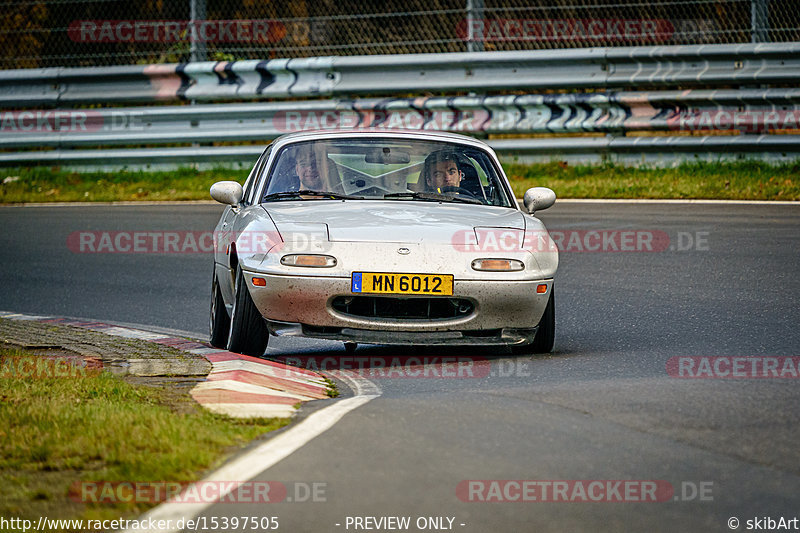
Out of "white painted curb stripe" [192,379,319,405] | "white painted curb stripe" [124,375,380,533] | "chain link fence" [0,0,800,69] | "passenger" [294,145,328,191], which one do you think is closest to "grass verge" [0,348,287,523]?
"white painted curb stripe" [124,375,380,533]

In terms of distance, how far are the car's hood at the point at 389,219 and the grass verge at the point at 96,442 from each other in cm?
154

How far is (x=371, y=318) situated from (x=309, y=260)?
45 centimetres

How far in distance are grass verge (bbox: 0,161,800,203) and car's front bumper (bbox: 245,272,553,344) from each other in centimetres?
794

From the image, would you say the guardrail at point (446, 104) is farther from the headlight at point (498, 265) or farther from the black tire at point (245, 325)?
the black tire at point (245, 325)

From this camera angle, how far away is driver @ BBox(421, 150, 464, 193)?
7938 mm

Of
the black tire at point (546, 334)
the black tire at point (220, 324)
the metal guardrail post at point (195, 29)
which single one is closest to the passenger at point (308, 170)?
the black tire at point (220, 324)

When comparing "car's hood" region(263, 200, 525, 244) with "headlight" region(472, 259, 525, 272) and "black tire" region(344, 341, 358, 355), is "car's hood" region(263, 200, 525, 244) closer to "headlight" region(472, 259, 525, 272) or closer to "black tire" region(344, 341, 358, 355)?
"headlight" region(472, 259, 525, 272)

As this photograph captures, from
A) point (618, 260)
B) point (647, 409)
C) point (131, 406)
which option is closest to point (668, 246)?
point (618, 260)

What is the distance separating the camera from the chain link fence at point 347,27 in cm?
1552

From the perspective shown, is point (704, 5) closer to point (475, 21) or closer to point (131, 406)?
point (475, 21)

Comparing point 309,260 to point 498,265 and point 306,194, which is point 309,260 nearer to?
point 498,265

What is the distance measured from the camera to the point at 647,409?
518cm

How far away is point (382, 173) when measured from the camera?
788 centimetres

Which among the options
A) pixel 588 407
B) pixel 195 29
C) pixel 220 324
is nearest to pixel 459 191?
pixel 220 324
